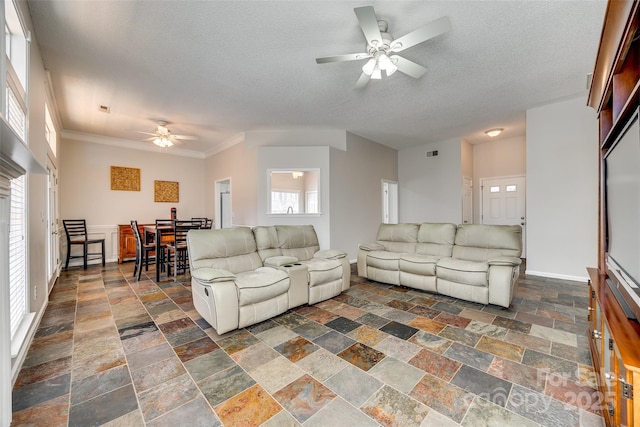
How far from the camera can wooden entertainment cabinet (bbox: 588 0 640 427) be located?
95 cm

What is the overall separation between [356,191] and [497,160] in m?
3.55

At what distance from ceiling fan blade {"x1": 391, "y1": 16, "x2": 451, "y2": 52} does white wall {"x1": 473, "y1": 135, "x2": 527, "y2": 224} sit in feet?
16.1

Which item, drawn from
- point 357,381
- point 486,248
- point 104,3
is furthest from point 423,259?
point 104,3

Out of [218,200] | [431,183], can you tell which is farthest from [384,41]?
[218,200]

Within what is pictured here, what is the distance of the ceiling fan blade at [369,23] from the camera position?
1909 millimetres

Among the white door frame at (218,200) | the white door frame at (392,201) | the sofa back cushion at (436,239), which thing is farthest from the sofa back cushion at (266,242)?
the white door frame at (392,201)

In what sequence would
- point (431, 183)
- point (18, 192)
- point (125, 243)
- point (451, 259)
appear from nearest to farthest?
point (18, 192) → point (451, 259) → point (125, 243) → point (431, 183)

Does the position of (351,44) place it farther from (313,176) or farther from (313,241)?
(313,176)

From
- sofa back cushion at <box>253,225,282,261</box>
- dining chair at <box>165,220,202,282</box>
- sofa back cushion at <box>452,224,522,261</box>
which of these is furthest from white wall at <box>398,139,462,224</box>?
dining chair at <box>165,220,202,282</box>

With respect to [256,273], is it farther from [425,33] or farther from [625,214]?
[625,214]

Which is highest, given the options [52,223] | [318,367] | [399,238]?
[52,223]

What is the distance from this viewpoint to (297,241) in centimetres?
381

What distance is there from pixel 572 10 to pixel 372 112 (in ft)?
8.58

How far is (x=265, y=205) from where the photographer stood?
538 cm
